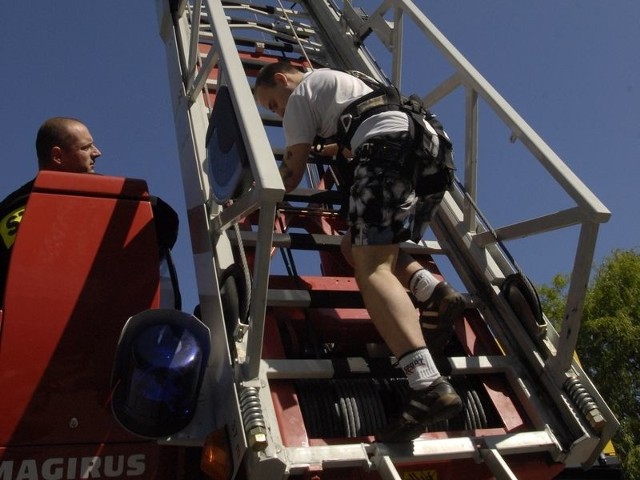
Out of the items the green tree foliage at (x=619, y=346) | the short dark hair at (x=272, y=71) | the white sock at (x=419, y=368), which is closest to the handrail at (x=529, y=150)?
the white sock at (x=419, y=368)

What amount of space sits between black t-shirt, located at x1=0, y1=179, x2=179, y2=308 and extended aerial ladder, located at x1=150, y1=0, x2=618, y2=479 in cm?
15

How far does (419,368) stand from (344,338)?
785 millimetres

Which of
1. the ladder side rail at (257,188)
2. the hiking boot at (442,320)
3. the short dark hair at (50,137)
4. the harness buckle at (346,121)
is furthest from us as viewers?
the short dark hair at (50,137)

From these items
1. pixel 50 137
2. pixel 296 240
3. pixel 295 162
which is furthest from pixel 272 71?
pixel 50 137

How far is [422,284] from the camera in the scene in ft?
9.52

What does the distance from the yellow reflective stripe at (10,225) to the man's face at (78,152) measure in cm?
71

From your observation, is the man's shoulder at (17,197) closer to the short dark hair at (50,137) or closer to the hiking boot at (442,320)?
the short dark hair at (50,137)

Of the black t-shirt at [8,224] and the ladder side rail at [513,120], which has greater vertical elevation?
the ladder side rail at [513,120]

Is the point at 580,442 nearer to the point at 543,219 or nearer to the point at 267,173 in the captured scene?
the point at 543,219

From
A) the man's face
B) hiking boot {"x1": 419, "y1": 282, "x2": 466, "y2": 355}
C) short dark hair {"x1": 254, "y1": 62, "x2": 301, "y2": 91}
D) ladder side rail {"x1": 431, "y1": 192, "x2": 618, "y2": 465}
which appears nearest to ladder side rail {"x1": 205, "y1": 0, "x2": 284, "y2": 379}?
short dark hair {"x1": 254, "y1": 62, "x2": 301, "y2": 91}

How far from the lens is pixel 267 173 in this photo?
6.99 ft

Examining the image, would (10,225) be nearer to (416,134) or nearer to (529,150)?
(416,134)

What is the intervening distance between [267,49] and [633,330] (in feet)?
49.9

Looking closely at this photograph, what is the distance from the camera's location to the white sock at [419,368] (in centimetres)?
234
